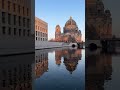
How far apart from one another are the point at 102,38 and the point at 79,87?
134057mm

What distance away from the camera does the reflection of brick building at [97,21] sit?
152250 millimetres

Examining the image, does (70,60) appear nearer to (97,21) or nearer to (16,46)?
(16,46)

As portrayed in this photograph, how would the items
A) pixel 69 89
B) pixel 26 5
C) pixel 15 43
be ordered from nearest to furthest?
pixel 69 89 < pixel 15 43 < pixel 26 5

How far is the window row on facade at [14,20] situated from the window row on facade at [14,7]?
1.63m

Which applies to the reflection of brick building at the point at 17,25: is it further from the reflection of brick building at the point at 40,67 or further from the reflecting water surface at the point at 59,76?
the reflecting water surface at the point at 59,76

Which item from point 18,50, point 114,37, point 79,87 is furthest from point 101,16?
point 79,87

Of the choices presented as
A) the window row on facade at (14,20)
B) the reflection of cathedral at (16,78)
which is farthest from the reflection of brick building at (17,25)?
the reflection of cathedral at (16,78)

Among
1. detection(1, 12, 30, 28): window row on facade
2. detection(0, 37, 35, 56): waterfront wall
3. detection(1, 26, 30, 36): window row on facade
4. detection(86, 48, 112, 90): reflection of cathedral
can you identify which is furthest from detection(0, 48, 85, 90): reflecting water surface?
detection(1, 12, 30, 28): window row on facade

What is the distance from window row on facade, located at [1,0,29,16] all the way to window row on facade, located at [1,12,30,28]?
5.36ft

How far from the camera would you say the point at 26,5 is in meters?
81.6

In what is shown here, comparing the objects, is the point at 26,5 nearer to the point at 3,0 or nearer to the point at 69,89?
the point at 3,0

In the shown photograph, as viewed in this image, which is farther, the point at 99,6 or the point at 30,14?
the point at 99,6

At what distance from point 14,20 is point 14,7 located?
3632 millimetres

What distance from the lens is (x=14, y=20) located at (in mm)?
72312
